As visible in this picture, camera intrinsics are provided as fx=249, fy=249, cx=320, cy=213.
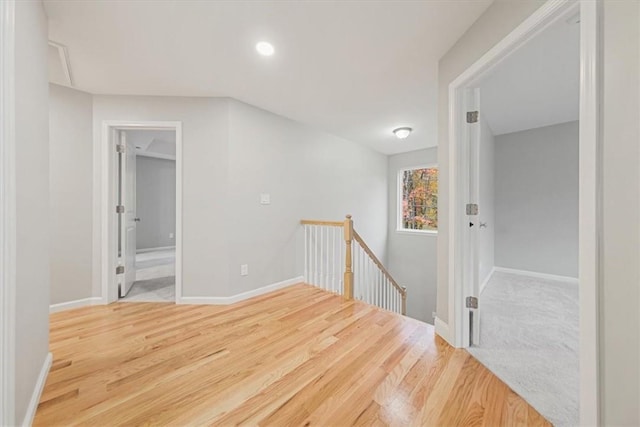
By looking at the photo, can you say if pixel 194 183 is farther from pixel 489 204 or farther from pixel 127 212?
pixel 489 204

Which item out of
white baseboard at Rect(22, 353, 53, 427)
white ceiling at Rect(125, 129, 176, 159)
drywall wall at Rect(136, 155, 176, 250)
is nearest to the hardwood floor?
white baseboard at Rect(22, 353, 53, 427)

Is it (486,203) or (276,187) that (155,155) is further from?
(486,203)

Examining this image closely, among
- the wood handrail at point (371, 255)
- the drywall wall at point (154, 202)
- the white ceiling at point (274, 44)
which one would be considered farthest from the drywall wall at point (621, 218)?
the drywall wall at point (154, 202)

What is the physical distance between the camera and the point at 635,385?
832mm

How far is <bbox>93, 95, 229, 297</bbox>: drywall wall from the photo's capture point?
107 inches

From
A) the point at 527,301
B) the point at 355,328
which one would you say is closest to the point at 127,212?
the point at 355,328

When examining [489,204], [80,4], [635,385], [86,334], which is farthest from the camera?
[489,204]

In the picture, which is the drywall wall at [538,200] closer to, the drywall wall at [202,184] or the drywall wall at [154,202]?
the drywall wall at [202,184]

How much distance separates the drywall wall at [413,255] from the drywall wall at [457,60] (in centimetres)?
306

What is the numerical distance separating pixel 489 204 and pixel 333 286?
107 inches

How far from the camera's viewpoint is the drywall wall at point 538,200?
11.6 feet

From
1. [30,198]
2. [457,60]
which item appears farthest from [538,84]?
[30,198]

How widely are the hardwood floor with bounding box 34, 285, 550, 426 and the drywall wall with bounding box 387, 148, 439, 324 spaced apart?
2.97 metres

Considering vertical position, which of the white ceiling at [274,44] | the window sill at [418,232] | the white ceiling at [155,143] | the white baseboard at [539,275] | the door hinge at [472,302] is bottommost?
the white baseboard at [539,275]
